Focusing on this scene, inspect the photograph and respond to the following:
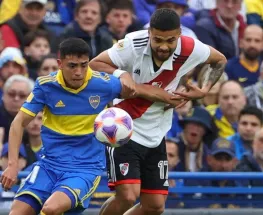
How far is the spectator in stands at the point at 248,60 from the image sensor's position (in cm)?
1417

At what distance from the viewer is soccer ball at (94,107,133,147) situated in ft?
30.7

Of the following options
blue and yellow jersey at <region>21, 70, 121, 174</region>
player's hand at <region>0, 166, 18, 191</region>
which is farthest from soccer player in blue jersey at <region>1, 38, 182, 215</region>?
player's hand at <region>0, 166, 18, 191</region>

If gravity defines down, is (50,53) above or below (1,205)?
above

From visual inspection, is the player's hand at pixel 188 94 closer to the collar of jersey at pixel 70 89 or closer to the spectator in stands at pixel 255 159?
the collar of jersey at pixel 70 89

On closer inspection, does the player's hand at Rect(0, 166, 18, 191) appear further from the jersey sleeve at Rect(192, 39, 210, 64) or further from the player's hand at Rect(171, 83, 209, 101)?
the jersey sleeve at Rect(192, 39, 210, 64)

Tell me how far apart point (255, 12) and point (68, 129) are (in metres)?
6.37

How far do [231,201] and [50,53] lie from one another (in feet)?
10.5

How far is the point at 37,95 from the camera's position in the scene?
9.59 meters

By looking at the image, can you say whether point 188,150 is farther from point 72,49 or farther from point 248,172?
point 72,49

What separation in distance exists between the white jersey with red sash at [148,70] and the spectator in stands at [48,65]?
9.53 feet

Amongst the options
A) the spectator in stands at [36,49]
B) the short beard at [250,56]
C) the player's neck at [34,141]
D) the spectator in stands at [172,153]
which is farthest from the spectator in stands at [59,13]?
the spectator in stands at [172,153]

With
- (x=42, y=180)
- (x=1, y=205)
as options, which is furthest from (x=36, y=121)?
(x=42, y=180)

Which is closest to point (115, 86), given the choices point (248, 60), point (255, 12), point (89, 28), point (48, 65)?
point (48, 65)

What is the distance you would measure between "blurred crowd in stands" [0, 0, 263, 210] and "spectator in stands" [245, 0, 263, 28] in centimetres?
1
